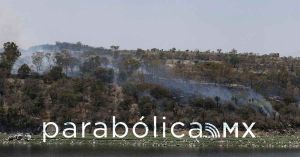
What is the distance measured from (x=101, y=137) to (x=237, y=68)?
70.1 meters

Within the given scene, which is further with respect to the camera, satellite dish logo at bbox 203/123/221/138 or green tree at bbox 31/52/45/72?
green tree at bbox 31/52/45/72

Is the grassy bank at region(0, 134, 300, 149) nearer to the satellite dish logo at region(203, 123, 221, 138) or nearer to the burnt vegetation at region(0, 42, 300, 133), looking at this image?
the satellite dish logo at region(203, 123, 221, 138)

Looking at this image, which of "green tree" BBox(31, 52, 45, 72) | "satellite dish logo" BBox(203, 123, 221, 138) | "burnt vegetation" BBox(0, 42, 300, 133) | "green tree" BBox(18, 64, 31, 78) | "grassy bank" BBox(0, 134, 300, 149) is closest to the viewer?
"grassy bank" BBox(0, 134, 300, 149)

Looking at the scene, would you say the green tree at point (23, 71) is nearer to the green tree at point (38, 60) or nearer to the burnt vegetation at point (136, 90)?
the burnt vegetation at point (136, 90)

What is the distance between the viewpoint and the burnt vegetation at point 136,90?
112188 millimetres

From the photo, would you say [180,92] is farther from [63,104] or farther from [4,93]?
[4,93]

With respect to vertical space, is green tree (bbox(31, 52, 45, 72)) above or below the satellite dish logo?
above

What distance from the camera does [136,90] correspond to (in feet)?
408

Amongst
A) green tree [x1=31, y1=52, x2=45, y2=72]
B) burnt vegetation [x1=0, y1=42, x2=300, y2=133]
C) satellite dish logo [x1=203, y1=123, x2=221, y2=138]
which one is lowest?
satellite dish logo [x1=203, y1=123, x2=221, y2=138]

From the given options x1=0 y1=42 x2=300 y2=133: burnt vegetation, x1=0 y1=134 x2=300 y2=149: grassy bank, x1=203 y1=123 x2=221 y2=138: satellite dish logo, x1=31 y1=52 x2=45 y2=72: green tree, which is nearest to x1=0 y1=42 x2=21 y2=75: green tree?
x1=0 y1=42 x2=300 y2=133: burnt vegetation

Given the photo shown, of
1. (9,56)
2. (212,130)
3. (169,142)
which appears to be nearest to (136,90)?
(212,130)

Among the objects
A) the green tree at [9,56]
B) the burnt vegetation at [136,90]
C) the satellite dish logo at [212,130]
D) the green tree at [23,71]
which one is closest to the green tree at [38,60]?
the burnt vegetation at [136,90]

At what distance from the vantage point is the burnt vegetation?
11219cm

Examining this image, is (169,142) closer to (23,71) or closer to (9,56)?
(23,71)
